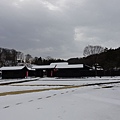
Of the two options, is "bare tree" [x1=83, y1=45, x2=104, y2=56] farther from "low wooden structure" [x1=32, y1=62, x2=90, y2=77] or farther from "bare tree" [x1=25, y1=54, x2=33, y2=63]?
"bare tree" [x1=25, y1=54, x2=33, y2=63]

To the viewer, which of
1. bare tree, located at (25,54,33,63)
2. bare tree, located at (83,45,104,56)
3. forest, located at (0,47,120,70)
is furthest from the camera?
bare tree, located at (25,54,33,63)

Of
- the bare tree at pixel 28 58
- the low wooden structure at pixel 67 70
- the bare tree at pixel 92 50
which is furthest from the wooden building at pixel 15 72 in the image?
the bare tree at pixel 28 58

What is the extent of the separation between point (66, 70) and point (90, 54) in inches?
1387

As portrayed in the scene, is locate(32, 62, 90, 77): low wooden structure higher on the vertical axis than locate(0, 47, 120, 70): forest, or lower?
lower

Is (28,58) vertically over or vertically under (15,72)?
over

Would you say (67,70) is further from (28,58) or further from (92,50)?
(28,58)

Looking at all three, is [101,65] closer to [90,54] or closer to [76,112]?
[90,54]

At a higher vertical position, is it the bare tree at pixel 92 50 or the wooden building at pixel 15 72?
the bare tree at pixel 92 50

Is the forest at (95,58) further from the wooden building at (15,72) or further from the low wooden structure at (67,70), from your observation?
the wooden building at (15,72)

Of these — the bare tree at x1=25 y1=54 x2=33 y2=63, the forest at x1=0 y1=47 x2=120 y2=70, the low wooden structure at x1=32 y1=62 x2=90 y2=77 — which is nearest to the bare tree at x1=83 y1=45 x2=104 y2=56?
the forest at x1=0 y1=47 x2=120 y2=70

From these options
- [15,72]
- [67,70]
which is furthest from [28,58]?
[67,70]

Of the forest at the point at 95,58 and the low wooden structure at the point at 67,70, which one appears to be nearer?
the low wooden structure at the point at 67,70

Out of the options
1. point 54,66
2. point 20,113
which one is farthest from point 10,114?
point 54,66

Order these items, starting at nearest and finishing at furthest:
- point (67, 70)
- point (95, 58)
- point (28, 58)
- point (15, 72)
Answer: point (67, 70) < point (15, 72) < point (95, 58) < point (28, 58)
